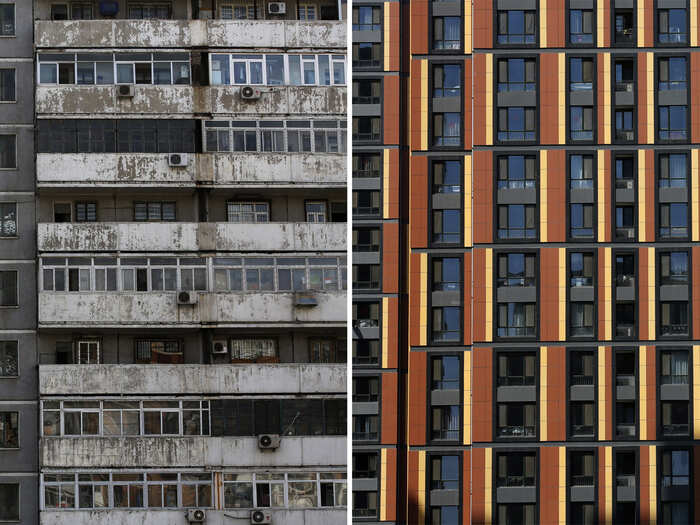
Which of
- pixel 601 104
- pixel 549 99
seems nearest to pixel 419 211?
pixel 549 99

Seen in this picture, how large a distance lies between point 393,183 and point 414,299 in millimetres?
1613

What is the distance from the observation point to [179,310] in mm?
8750

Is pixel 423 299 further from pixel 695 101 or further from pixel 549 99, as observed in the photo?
pixel 695 101

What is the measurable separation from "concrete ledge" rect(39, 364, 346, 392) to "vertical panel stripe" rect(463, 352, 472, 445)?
3543 millimetres

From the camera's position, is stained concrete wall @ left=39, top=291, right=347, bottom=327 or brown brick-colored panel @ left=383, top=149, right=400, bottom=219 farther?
brown brick-colored panel @ left=383, top=149, right=400, bottom=219

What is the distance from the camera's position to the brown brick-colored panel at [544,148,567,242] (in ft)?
39.0

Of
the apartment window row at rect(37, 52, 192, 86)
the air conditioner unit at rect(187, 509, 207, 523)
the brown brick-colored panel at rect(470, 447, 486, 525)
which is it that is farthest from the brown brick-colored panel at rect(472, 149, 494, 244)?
the air conditioner unit at rect(187, 509, 207, 523)

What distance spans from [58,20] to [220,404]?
4260 millimetres

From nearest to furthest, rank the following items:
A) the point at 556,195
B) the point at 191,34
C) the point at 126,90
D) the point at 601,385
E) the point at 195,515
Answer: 1. the point at 195,515
2. the point at 126,90
3. the point at 191,34
4. the point at 601,385
5. the point at 556,195

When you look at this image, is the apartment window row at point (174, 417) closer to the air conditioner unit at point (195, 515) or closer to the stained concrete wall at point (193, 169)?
the air conditioner unit at point (195, 515)

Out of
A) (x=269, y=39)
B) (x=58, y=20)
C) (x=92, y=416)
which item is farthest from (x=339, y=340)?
(x=58, y=20)

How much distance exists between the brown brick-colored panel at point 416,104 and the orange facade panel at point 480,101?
0.70 metres

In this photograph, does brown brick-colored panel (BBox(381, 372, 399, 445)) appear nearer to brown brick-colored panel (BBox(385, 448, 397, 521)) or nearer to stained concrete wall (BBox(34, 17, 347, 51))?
brown brick-colored panel (BBox(385, 448, 397, 521))

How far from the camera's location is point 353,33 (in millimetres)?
12258
